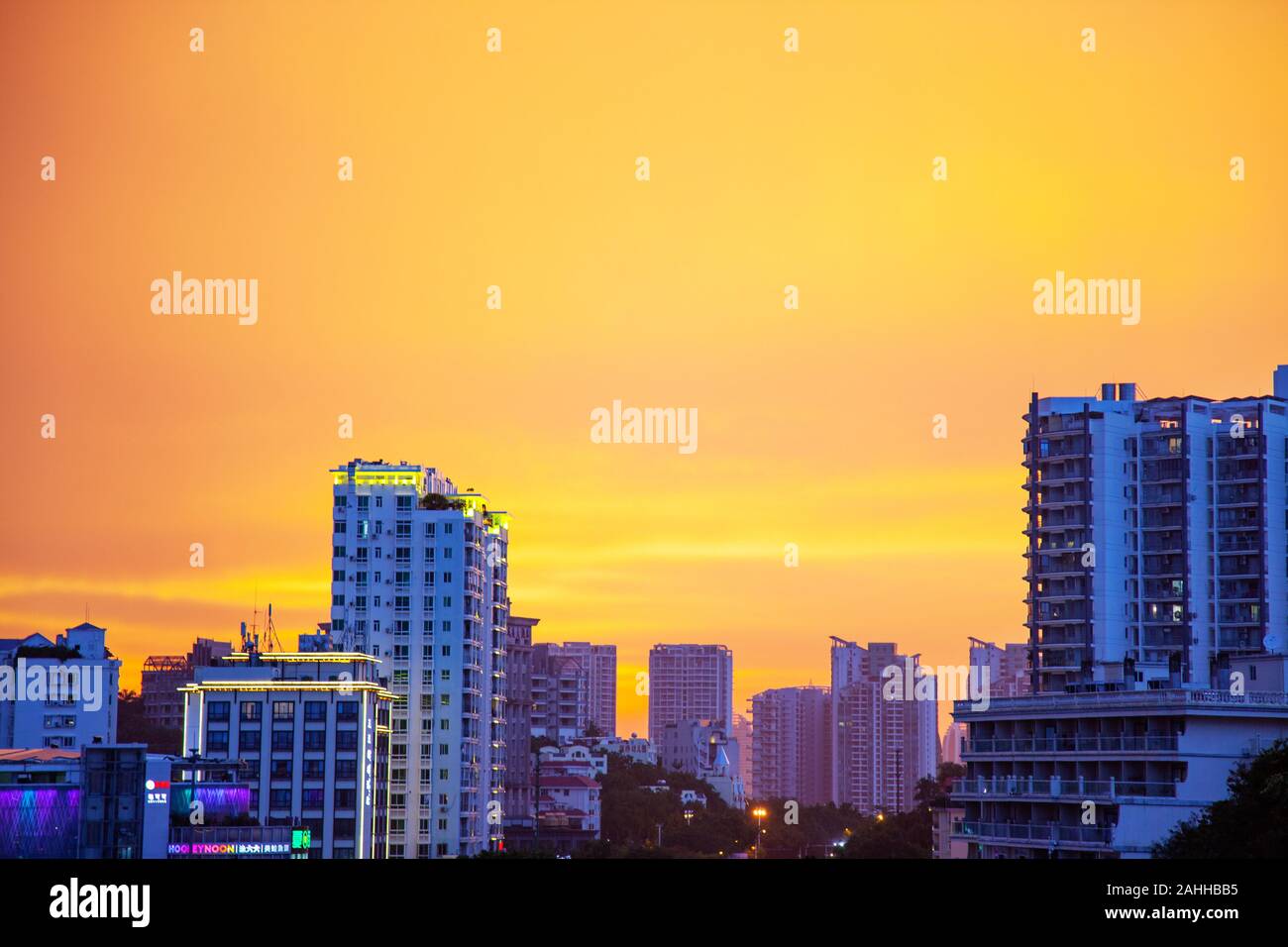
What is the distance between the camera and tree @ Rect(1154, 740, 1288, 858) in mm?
43438

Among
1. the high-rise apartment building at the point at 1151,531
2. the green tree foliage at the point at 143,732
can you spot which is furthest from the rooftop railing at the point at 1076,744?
the green tree foliage at the point at 143,732

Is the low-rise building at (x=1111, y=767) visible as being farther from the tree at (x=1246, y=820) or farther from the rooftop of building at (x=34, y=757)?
the rooftop of building at (x=34, y=757)

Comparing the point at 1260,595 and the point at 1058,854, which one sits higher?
the point at 1260,595

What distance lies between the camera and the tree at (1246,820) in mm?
43438

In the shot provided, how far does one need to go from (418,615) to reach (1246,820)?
62270 millimetres

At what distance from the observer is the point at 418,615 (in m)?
101

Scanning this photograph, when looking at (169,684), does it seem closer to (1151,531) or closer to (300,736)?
(300,736)

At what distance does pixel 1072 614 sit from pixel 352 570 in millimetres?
40157

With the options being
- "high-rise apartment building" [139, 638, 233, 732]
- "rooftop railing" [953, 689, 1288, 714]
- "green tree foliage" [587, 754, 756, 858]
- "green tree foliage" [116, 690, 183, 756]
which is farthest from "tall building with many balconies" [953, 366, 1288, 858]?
"high-rise apartment building" [139, 638, 233, 732]

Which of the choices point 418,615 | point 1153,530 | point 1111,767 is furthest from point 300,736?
point 1111,767

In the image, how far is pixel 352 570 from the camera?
10100 centimetres

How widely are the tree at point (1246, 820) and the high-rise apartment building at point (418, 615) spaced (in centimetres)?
5664
